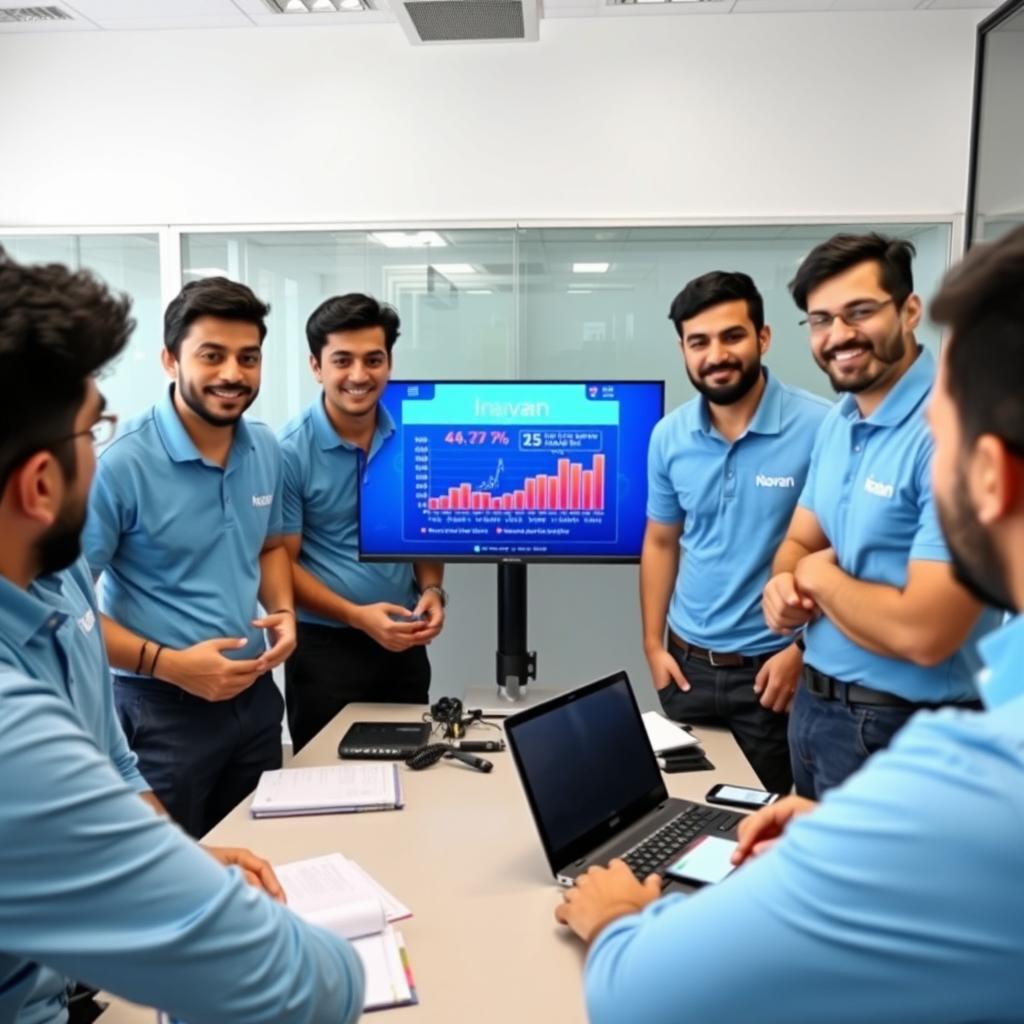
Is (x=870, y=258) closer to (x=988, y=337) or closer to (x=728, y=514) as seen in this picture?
(x=728, y=514)

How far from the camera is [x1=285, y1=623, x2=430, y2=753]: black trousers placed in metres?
2.71

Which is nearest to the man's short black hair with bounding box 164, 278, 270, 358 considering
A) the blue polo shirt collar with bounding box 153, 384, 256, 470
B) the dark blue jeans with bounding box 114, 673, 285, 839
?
the blue polo shirt collar with bounding box 153, 384, 256, 470

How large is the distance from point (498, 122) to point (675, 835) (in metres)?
3.00

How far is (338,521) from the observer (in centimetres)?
271

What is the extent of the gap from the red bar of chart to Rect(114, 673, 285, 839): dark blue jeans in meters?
0.82

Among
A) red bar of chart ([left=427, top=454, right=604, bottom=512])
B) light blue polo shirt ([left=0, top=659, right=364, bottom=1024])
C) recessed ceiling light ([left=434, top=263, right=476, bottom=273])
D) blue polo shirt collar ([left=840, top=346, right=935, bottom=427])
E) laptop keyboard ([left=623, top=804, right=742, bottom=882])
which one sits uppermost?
recessed ceiling light ([left=434, top=263, right=476, bottom=273])

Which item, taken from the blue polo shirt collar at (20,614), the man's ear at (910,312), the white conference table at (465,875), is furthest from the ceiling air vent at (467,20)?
the blue polo shirt collar at (20,614)

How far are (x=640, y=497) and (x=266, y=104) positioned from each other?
2.43 m

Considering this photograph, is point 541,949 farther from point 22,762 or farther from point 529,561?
point 529,561

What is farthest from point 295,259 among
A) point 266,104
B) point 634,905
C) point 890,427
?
point 634,905

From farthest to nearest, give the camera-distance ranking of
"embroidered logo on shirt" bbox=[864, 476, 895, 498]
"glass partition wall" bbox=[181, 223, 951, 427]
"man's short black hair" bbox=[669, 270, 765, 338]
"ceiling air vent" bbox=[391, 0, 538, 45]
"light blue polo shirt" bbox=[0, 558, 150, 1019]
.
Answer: "glass partition wall" bbox=[181, 223, 951, 427] < "ceiling air vent" bbox=[391, 0, 538, 45] < "man's short black hair" bbox=[669, 270, 765, 338] < "embroidered logo on shirt" bbox=[864, 476, 895, 498] < "light blue polo shirt" bbox=[0, 558, 150, 1019]

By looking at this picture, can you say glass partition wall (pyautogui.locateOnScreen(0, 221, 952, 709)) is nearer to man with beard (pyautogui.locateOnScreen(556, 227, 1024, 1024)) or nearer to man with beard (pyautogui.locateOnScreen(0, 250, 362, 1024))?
man with beard (pyautogui.locateOnScreen(0, 250, 362, 1024))

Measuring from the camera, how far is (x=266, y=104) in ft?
12.0

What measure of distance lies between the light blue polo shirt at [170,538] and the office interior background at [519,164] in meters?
1.62
